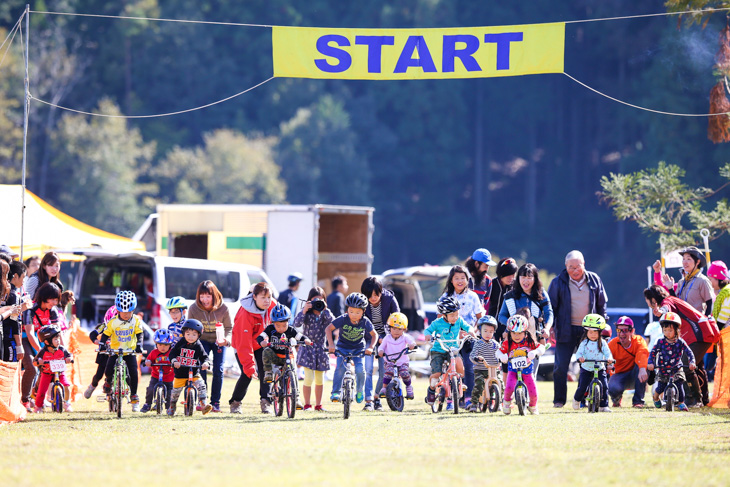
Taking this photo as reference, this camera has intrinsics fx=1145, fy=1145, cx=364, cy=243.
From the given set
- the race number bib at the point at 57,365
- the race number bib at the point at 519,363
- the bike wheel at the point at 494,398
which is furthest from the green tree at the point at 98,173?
the race number bib at the point at 519,363

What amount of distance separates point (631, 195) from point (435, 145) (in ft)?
166

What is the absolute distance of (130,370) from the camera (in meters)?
13.2

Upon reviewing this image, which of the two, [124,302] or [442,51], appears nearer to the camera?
[124,302]

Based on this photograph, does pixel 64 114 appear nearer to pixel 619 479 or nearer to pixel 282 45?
pixel 282 45

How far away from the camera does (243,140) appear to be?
216 ft

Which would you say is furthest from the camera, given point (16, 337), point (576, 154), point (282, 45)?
point (576, 154)

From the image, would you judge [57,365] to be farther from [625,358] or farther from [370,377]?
[625,358]

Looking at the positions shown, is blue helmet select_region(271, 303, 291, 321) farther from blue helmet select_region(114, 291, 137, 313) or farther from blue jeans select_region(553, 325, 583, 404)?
blue jeans select_region(553, 325, 583, 404)

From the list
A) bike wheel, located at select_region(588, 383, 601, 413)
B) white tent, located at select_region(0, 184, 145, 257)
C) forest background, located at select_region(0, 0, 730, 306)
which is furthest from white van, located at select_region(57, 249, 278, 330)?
forest background, located at select_region(0, 0, 730, 306)

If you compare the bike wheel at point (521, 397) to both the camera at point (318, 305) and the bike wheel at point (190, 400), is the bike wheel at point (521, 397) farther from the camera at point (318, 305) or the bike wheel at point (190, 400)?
the bike wheel at point (190, 400)

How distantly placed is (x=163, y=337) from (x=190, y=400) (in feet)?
2.87

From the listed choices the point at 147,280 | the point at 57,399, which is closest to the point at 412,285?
the point at 147,280

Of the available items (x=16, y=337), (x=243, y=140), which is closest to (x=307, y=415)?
(x=16, y=337)

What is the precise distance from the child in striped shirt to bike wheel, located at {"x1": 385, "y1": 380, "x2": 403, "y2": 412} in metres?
0.85
